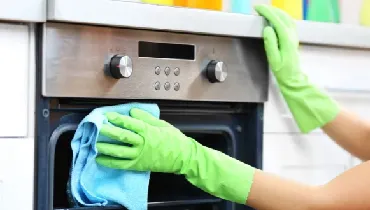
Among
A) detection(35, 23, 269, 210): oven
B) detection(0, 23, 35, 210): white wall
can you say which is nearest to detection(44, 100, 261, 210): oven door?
detection(35, 23, 269, 210): oven

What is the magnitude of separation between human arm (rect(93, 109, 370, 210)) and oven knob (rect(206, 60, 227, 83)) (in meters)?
0.16

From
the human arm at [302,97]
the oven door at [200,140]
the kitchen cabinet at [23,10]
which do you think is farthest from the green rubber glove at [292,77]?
the kitchen cabinet at [23,10]

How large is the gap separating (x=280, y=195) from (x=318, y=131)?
0.37 m

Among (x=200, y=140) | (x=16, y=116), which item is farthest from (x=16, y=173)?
(x=200, y=140)

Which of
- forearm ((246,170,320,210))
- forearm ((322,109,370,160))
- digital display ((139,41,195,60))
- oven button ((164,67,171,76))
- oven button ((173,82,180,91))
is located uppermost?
digital display ((139,41,195,60))

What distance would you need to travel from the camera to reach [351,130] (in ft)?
5.14

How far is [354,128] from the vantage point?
1567 mm

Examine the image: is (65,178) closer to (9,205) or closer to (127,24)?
(9,205)

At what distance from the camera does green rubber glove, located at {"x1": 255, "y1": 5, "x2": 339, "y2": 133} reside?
1464 mm

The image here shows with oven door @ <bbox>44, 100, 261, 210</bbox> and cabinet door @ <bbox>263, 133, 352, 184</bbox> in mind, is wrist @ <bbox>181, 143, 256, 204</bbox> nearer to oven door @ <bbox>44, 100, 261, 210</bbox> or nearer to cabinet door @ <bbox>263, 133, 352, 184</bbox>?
oven door @ <bbox>44, 100, 261, 210</bbox>

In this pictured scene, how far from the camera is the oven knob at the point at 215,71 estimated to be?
1383mm

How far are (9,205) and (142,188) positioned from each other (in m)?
0.25

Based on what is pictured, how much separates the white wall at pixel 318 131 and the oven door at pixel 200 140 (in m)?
0.06

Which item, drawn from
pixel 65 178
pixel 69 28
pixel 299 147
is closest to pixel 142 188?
pixel 65 178
